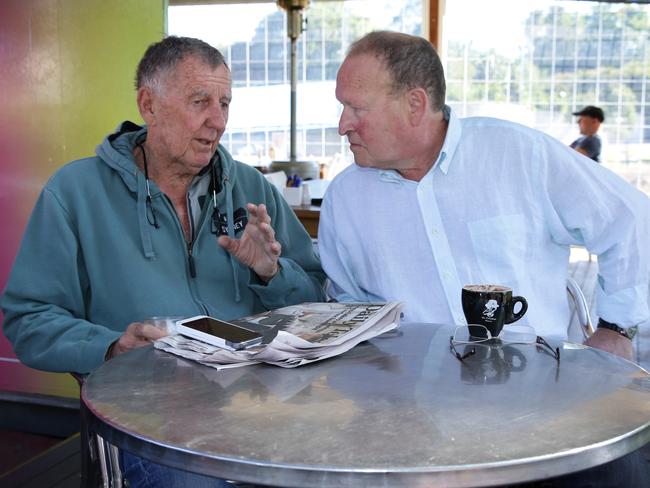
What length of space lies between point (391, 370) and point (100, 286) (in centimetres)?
87

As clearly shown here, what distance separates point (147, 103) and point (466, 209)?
86 cm

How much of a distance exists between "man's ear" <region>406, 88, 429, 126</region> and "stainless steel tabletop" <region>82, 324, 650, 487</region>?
77 centimetres

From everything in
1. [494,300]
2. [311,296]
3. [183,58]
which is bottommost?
[311,296]

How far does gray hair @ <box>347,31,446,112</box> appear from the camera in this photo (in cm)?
192

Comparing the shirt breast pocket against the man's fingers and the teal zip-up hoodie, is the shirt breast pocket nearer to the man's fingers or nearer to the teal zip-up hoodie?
the teal zip-up hoodie

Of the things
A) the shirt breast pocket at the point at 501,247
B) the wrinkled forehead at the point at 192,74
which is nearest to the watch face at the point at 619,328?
the shirt breast pocket at the point at 501,247

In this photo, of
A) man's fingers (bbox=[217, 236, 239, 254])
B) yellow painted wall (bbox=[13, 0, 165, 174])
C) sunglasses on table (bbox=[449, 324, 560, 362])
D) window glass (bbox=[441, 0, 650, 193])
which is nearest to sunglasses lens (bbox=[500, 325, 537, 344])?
sunglasses on table (bbox=[449, 324, 560, 362])

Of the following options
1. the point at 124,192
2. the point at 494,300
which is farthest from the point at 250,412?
the point at 124,192

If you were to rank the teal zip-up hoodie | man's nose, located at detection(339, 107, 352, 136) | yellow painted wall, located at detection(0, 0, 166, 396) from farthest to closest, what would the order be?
1. yellow painted wall, located at detection(0, 0, 166, 396)
2. man's nose, located at detection(339, 107, 352, 136)
3. the teal zip-up hoodie

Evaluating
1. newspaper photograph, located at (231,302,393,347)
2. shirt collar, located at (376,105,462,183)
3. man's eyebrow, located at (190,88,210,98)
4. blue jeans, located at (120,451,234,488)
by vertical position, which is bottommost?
blue jeans, located at (120,451,234,488)

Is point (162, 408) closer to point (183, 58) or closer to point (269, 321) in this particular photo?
point (269, 321)

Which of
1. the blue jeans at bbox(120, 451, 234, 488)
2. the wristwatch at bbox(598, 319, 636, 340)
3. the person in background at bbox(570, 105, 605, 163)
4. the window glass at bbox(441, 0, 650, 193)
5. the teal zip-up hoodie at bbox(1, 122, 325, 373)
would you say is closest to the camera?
the blue jeans at bbox(120, 451, 234, 488)

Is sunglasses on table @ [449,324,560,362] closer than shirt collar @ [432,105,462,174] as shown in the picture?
Yes

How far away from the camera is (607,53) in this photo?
8695mm
